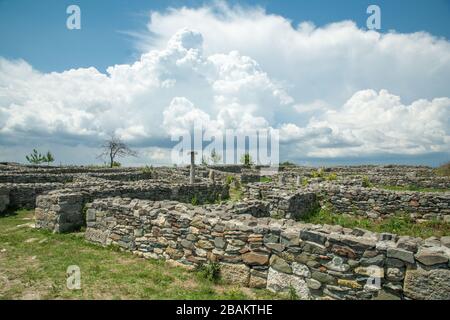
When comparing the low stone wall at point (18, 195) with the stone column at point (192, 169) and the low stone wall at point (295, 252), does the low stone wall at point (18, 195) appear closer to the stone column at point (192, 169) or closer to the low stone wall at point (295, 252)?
the stone column at point (192, 169)

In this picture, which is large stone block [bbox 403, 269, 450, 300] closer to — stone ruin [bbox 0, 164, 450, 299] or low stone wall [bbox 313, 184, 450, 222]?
stone ruin [bbox 0, 164, 450, 299]

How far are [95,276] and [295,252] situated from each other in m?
4.99

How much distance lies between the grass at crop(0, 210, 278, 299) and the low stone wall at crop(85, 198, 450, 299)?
452 mm

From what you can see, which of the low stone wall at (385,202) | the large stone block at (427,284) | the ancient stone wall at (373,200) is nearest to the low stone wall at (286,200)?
the ancient stone wall at (373,200)

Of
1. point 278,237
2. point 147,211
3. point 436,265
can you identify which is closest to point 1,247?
point 147,211

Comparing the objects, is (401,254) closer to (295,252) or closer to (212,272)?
(295,252)

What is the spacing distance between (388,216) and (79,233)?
47.0ft

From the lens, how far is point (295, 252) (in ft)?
21.6

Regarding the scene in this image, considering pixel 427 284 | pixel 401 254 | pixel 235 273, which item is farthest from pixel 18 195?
pixel 427 284

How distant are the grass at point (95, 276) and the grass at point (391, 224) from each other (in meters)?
8.65

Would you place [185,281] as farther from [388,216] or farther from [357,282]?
[388,216]

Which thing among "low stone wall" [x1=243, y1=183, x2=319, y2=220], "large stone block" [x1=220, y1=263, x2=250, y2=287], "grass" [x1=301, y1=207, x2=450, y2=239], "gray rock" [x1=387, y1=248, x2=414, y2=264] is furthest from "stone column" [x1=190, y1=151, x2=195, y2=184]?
"gray rock" [x1=387, y1=248, x2=414, y2=264]

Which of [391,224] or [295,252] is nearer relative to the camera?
[295,252]

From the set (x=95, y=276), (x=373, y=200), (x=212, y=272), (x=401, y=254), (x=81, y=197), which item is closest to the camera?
(x=401, y=254)
